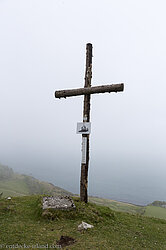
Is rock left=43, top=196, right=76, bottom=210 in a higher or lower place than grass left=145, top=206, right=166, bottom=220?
higher

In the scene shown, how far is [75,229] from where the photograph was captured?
642 cm

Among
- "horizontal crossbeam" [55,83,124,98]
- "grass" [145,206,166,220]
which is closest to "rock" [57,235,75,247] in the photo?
"horizontal crossbeam" [55,83,124,98]

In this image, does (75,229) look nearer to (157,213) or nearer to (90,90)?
(90,90)

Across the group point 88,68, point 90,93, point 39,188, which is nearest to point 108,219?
point 90,93

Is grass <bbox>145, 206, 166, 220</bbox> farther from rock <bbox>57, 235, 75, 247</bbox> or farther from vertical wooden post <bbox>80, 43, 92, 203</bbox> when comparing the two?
rock <bbox>57, 235, 75, 247</bbox>

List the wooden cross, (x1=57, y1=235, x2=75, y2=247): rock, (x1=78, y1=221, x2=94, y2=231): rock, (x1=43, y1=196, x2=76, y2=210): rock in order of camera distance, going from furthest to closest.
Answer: the wooden cross
(x1=43, y1=196, x2=76, y2=210): rock
(x1=78, y1=221, x2=94, y2=231): rock
(x1=57, y1=235, x2=75, y2=247): rock

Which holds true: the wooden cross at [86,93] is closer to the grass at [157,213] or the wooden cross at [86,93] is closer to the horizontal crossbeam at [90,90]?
the horizontal crossbeam at [90,90]

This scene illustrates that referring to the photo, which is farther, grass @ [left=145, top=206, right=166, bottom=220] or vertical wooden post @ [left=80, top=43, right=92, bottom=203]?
grass @ [left=145, top=206, right=166, bottom=220]

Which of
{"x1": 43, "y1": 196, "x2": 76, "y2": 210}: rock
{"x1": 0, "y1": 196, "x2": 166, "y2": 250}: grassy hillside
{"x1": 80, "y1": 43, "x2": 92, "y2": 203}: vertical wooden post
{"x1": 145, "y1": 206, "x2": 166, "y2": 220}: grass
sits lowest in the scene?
{"x1": 145, "y1": 206, "x2": 166, "y2": 220}: grass

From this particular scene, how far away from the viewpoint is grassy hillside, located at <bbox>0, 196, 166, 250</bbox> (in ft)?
18.0

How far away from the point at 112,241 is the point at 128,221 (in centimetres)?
270

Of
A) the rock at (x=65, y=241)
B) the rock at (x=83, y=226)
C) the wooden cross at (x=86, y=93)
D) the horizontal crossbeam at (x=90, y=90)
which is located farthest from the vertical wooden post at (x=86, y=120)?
the rock at (x=65, y=241)

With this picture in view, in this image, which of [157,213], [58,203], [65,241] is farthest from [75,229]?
[157,213]

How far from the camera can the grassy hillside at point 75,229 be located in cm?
548
